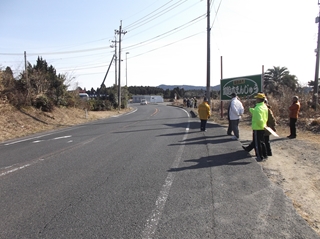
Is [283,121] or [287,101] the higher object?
[287,101]

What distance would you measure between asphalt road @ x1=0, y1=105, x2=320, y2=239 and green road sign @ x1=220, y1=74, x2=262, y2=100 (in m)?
12.0

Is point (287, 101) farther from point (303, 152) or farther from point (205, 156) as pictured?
point (205, 156)

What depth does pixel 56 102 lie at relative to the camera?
2500 cm

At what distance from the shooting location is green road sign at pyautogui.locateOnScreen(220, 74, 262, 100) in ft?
62.4

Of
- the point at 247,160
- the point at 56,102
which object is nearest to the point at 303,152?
the point at 247,160

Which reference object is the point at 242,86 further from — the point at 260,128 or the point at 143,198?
the point at 143,198

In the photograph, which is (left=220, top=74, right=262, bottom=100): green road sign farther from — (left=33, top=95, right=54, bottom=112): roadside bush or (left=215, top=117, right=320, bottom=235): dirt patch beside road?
(left=33, top=95, right=54, bottom=112): roadside bush

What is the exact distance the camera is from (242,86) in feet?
66.1

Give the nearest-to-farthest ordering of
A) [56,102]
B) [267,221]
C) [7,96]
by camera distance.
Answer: [267,221] < [7,96] < [56,102]

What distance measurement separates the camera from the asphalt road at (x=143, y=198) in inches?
145

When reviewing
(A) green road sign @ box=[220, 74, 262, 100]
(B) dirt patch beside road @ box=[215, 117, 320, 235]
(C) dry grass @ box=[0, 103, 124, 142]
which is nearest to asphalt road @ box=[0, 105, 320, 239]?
(B) dirt patch beside road @ box=[215, 117, 320, 235]

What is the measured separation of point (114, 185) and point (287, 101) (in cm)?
1615

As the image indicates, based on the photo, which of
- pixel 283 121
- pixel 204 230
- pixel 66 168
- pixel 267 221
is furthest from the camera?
pixel 283 121

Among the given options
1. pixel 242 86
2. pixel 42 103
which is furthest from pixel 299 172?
pixel 42 103
